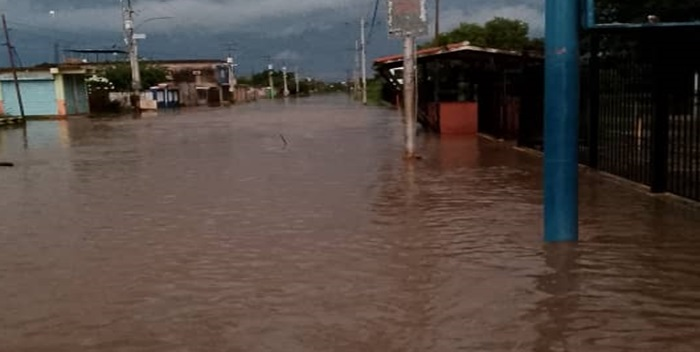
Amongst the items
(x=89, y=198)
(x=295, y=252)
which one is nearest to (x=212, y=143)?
(x=89, y=198)

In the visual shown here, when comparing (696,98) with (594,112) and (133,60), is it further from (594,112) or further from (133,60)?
(133,60)

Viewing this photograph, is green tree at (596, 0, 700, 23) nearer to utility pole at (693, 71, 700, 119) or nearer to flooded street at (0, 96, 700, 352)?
utility pole at (693, 71, 700, 119)

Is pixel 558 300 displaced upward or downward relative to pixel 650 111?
downward

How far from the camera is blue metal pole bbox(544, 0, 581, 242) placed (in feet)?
24.8

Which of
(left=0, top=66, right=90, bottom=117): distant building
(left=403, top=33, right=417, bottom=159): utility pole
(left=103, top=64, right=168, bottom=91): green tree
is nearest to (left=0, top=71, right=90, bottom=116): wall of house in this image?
(left=0, top=66, right=90, bottom=117): distant building

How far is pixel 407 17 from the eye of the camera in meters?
17.0

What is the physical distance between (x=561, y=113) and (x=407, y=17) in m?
9.64

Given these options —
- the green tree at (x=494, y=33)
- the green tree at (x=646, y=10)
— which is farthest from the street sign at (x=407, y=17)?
the green tree at (x=494, y=33)

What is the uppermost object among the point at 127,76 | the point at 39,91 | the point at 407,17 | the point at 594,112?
the point at 407,17

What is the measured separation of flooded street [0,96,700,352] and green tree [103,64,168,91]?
6699 centimetres

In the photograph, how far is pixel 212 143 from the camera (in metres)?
24.3

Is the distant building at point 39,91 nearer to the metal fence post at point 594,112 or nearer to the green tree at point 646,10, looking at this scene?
the green tree at point 646,10

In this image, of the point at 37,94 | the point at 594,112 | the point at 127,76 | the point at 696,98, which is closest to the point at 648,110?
the point at 696,98

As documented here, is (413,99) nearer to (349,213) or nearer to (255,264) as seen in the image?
(349,213)
